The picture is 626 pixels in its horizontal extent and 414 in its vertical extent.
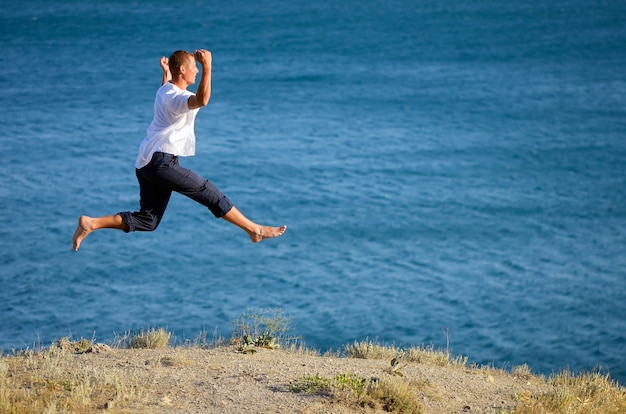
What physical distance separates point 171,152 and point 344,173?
93.8 ft

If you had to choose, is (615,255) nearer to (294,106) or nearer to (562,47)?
(294,106)

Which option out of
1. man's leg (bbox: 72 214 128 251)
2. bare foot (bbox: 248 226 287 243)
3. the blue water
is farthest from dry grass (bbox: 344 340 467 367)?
the blue water

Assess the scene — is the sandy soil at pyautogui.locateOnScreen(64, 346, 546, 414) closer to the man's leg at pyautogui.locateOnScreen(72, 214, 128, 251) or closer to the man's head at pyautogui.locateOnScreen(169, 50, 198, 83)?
the man's leg at pyautogui.locateOnScreen(72, 214, 128, 251)

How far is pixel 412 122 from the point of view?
41594 mm

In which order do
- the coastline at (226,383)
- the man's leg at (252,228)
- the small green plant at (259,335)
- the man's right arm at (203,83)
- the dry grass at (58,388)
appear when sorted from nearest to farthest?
the man's right arm at (203,83), the dry grass at (58,388), the coastline at (226,383), the man's leg at (252,228), the small green plant at (259,335)

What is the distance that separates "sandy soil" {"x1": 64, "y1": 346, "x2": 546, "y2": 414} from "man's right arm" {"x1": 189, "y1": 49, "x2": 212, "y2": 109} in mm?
2548

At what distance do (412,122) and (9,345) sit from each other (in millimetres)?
22494

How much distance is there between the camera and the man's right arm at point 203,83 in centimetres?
766

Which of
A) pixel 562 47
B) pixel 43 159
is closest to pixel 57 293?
pixel 43 159

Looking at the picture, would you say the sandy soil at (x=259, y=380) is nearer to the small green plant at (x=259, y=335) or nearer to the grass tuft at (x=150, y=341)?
the small green plant at (x=259, y=335)

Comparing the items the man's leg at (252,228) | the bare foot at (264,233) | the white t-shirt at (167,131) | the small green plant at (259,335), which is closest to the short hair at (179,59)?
the white t-shirt at (167,131)

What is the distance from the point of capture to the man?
26.4 feet

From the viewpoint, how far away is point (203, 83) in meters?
7.65

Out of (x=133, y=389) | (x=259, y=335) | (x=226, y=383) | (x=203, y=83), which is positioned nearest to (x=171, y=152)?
(x=203, y=83)
